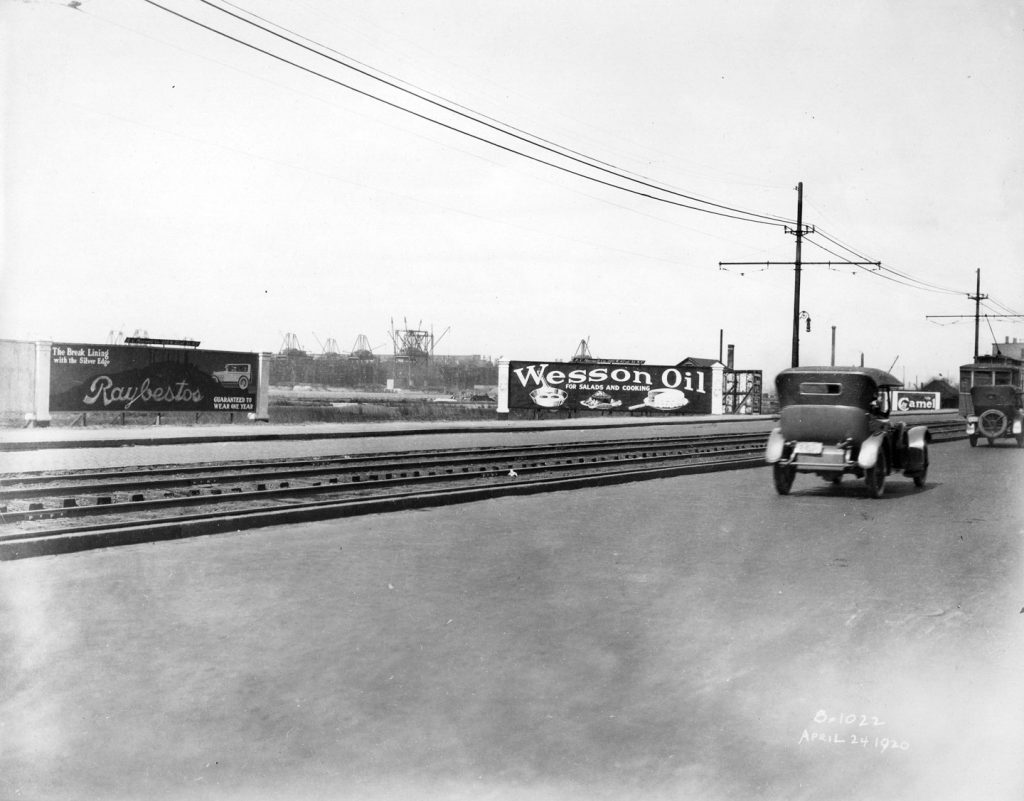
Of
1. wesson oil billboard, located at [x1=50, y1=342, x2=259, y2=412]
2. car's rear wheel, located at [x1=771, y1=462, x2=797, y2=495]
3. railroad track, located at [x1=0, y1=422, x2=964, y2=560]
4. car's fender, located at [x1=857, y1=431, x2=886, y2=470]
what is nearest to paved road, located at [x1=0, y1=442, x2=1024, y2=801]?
railroad track, located at [x1=0, y1=422, x2=964, y2=560]

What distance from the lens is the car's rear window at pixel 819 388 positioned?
13844 millimetres

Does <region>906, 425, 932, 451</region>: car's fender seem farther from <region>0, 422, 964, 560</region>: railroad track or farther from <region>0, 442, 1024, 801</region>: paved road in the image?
<region>0, 442, 1024, 801</region>: paved road

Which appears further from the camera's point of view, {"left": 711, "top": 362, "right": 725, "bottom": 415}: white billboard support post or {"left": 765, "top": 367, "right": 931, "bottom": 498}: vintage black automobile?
{"left": 711, "top": 362, "right": 725, "bottom": 415}: white billboard support post

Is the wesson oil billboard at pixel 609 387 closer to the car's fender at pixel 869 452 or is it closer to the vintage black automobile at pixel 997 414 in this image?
the vintage black automobile at pixel 997 414

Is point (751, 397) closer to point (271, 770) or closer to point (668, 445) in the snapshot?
point (668, 445)

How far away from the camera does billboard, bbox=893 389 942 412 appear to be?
2890 inches

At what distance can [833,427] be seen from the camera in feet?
45.0

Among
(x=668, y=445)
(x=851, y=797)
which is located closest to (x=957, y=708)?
(x=851, y=797)

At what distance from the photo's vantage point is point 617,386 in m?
44.5

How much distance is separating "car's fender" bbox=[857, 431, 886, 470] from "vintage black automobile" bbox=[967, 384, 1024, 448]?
49.1 feet

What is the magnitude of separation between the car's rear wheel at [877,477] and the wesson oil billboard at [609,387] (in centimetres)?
2861

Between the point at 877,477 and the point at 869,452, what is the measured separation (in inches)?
21.7

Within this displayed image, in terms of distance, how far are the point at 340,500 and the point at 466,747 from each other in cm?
777
